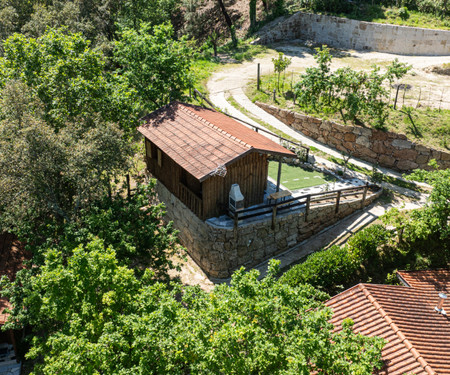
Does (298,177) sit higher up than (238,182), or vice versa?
(238,182)

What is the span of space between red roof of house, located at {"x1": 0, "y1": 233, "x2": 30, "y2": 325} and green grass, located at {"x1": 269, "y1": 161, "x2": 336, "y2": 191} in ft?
39.4

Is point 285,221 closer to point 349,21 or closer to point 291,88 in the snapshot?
point 291,88

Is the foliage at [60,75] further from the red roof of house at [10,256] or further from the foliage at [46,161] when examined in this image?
the red roof of house at [10,256]

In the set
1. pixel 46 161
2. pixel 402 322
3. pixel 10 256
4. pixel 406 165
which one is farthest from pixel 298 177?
pixel 10 256

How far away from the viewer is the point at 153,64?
66.8ft

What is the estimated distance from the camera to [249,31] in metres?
39.1

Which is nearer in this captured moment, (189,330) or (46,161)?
(189,330)

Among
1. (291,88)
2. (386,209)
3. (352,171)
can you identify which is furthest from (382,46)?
(386,209)

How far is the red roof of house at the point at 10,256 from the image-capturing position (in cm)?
1521

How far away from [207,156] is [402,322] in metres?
9.08

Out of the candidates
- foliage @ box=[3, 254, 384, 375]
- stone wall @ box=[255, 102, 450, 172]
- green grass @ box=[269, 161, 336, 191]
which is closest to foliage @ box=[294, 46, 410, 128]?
stone wall @ box=[255, 102, 450, 172]

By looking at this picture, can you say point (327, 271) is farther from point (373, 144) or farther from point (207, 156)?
point (373, 144)

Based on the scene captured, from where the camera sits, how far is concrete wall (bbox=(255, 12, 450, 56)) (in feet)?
99.0

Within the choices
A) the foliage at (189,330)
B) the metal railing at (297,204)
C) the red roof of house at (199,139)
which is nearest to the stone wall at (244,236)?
the metal railing at (297,204)
